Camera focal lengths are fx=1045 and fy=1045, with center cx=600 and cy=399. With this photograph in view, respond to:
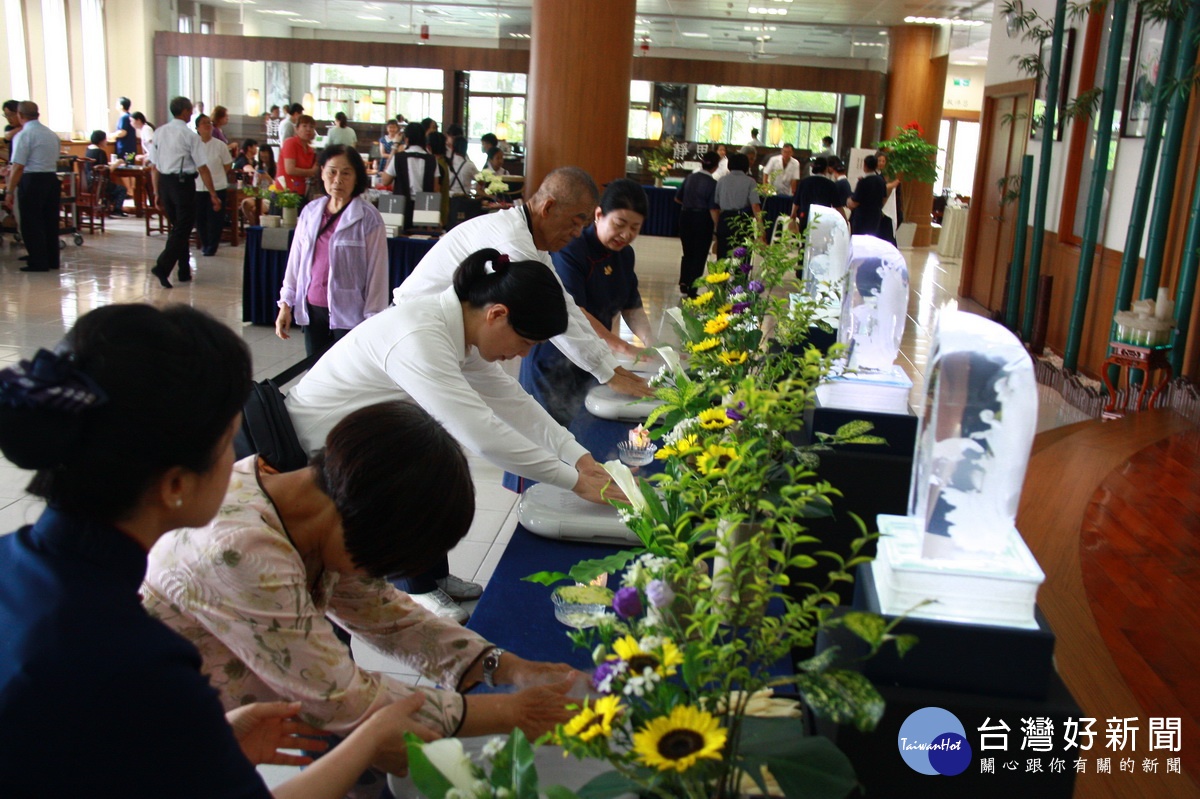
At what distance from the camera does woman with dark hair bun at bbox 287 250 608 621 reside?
2066 mm

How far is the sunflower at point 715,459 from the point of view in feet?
3.89

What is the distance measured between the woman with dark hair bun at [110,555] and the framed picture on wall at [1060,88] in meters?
7.48

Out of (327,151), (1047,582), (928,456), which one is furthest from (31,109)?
(928,456)

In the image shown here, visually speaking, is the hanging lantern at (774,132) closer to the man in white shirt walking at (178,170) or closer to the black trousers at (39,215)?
the man in white shirt walking at (178,170)

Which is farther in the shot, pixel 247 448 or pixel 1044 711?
pixel 247 448

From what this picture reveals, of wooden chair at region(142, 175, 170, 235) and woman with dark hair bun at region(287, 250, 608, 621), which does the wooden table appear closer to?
wooden chair at region(142, 175, 170, 235)

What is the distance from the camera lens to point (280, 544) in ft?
4.09

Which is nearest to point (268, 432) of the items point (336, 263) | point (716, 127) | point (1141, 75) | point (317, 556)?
point (317, 556)

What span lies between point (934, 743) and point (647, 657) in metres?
0.43

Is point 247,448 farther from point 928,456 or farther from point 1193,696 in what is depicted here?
point 1193,696

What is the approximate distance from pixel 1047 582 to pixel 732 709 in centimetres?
214

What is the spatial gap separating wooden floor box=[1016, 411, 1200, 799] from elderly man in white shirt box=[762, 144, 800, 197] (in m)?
10.2

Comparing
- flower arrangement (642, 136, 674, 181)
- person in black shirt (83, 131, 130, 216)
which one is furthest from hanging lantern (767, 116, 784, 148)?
person in black shirt (83, 131, 130, 216)

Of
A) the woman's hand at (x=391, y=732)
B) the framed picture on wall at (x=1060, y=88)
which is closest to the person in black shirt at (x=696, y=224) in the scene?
the framed picture on wall at (x=1060, y=88)
